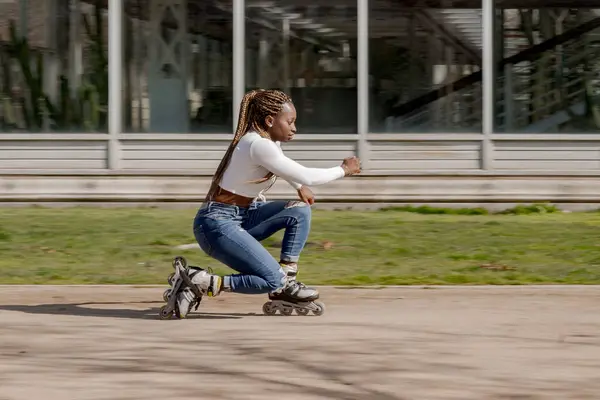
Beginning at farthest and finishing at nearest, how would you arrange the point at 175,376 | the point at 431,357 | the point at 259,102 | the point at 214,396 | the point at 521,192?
1. the point at 521,192
2. the point at 259,102
3. the point at 431,357
4. the point at 175,376
5. the point at 214,396

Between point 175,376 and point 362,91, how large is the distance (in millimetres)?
12003

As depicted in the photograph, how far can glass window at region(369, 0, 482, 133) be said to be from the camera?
18312 millimetres

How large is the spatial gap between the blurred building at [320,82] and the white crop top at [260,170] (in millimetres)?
9409

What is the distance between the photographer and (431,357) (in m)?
7.12

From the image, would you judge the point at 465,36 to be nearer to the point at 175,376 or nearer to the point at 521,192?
the point at 521,192

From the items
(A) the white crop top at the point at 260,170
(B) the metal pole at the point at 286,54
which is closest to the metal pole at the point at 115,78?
(B) the metal pole at the point at 286,54

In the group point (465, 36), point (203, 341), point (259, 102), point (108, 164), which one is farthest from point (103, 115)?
point (203, 341)

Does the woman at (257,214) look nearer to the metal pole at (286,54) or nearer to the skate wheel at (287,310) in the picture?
the skate wheel at (287,310)

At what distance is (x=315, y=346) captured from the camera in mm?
7465

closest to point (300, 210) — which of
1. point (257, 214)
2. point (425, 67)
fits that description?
point (257, 214)

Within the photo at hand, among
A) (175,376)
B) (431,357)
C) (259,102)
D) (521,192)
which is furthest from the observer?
(521,192)

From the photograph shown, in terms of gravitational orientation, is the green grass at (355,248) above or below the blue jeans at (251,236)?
below

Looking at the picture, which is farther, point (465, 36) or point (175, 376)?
point (465, 36)

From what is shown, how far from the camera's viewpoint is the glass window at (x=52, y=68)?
18.4 metres
